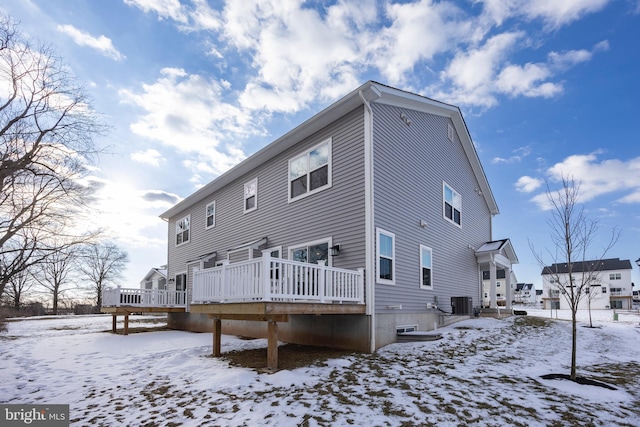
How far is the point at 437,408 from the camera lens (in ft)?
15.4

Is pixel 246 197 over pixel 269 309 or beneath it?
over

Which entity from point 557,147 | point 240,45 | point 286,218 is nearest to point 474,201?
point 557,147

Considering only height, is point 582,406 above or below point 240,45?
below

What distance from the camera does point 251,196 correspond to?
13133mm

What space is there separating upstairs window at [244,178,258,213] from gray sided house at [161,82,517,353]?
0.07m

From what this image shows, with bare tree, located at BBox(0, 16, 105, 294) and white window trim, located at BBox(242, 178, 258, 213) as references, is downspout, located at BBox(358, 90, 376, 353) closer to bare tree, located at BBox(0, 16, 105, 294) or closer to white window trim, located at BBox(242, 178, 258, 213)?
white window trim, located at BBox(242, 178, 258, 213)

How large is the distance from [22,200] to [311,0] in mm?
9716

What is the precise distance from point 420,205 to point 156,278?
27041 millimetres

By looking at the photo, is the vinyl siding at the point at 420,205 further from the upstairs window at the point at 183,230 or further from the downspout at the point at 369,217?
the upstairs window at the point at 183,230

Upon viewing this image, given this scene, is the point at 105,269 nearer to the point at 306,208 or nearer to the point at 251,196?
the point at 251,196

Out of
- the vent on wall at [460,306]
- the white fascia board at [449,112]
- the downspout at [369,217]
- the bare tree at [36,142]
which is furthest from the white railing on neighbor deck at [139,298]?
the white fascia board at [449,112]

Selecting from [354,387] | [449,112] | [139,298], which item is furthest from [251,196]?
[354,387]

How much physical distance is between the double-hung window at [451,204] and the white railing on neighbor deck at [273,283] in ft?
20.3

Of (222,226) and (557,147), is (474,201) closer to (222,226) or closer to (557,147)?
(557,147)
